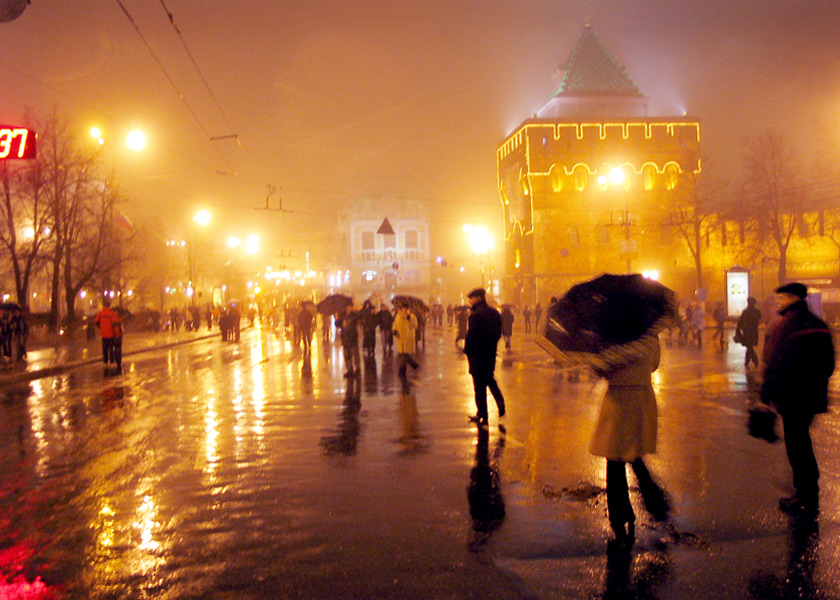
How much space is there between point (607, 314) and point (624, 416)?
732mm

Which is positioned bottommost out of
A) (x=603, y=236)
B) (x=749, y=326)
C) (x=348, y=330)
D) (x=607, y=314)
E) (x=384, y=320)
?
(x=749, y=326)

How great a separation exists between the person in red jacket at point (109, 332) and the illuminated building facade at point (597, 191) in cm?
4414

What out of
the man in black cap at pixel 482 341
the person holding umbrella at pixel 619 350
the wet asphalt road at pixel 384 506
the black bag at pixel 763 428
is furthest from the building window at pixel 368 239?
the person holding umbrella at pixel 619 350

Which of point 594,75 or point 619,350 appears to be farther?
point 594,75

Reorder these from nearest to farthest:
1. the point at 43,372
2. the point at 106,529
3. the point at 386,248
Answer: the point at 106,529, the point at 43,372, the point at 386,248

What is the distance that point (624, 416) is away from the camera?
5.20 m

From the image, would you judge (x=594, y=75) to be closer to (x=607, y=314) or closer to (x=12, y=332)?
(x=12, y=332)

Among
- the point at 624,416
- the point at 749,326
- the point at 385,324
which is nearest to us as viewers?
the point at 624,416

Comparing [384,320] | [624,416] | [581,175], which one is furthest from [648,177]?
[624,416]

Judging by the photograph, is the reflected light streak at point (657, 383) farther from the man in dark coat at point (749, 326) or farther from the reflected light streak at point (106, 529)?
the reflected light streak at point (106, 529)

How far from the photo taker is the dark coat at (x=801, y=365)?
576cm

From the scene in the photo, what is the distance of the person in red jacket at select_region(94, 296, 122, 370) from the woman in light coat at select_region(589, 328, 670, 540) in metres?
18.4

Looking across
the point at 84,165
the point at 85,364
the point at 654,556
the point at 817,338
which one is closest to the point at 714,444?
the point at 817,338

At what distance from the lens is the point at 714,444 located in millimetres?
8430
